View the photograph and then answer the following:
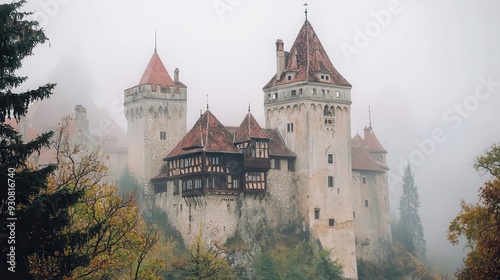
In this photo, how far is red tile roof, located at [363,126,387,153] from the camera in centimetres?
9625

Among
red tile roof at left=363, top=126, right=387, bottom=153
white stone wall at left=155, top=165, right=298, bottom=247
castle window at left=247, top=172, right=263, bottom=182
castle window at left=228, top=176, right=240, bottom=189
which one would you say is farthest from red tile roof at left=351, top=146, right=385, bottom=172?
castle window at left=228, top=176, right=240, bottom=189

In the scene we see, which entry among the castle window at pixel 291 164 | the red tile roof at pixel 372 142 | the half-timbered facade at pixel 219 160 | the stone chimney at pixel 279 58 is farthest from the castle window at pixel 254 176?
the red tile roof at pixel 372 142

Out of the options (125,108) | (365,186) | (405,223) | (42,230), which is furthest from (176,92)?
(42,230)

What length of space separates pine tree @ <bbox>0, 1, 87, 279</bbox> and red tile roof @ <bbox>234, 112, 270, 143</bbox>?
4615cm

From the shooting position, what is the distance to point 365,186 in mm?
87312

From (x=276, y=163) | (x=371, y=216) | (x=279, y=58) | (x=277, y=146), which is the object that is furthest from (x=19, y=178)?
(x=371, y=216)

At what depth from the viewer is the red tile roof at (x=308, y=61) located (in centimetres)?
7869

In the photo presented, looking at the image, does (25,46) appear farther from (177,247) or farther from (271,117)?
(271,117)

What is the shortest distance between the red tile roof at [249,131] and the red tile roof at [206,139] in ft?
2.63

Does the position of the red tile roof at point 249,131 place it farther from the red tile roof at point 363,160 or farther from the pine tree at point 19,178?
the pine tree at point 19,178

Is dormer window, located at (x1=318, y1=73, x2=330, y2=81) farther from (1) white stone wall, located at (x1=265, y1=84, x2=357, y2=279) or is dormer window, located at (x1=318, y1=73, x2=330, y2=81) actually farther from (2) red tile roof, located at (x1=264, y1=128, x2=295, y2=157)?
(2) red tile roof, located at (x1=264, y1=128, x2=295, y2=157)

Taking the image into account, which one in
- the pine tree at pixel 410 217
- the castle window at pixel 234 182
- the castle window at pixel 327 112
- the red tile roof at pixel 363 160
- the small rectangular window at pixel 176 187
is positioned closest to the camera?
the castle window at pixel 234 182

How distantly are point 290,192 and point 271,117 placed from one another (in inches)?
296

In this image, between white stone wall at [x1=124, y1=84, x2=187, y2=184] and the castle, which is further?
white stone wall at [x1=124, y1=84, x2=187, y2=184]
